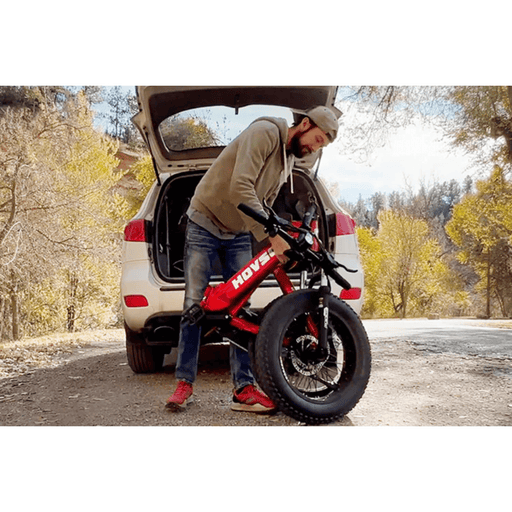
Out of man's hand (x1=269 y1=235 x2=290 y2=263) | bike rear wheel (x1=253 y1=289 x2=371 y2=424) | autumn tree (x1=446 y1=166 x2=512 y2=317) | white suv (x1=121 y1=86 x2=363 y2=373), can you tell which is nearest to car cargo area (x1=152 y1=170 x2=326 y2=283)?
white suv (x1=121 y1=86 x2=363 y2=373)

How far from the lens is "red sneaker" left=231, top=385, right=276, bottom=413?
2031 mm

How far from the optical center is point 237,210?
6.59 feet

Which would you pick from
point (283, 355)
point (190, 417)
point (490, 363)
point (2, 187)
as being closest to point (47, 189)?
point (2, 187)

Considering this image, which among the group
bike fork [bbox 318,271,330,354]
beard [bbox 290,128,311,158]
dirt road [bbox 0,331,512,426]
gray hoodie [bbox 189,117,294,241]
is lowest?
dirt road [bbox 0,331,512,426]

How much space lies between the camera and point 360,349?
1.92 metres

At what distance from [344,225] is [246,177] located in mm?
663

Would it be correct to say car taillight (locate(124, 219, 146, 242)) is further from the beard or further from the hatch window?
the beard

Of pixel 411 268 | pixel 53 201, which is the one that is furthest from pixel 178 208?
pixel 411 268

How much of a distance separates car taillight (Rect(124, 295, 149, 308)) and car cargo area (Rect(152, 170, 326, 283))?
0.63 feet

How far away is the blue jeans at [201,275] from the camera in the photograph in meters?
A: 2.07

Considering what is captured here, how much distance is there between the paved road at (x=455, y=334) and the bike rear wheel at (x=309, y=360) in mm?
677

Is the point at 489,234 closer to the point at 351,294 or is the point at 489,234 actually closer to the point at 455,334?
the point at 455,334

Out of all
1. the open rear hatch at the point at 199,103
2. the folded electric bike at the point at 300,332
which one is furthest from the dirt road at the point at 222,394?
the open rear hatch at the point at 199,103
